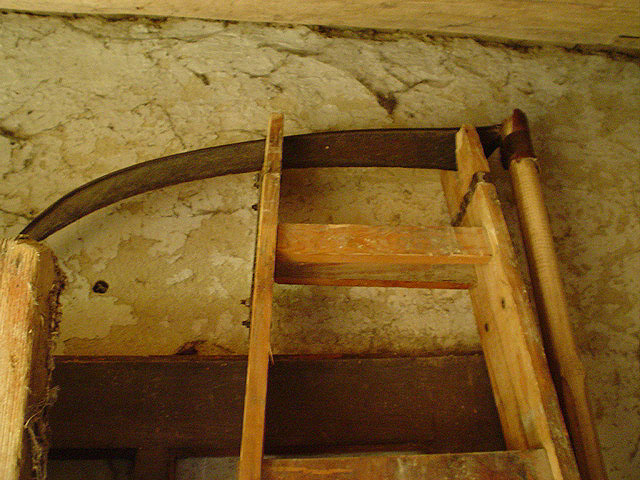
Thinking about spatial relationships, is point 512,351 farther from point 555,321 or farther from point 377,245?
point 377,245

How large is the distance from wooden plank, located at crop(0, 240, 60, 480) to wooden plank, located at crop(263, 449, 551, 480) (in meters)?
0.33

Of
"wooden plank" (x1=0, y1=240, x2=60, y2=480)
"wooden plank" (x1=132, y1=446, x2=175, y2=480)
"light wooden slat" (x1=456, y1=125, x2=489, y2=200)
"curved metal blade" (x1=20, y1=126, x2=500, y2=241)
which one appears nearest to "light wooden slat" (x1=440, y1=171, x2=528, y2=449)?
"light wooden slat" (x1=456, y1=125, x2=489, y2=200)

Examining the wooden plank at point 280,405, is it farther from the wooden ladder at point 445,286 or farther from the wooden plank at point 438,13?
the wooden plank at point 438,13

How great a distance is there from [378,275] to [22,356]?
62cm

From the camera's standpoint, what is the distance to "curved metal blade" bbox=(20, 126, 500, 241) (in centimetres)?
101

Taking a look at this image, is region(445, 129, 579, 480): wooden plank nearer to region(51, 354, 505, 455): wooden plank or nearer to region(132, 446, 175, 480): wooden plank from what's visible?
region(51, 354, 505, 455): wooden plank

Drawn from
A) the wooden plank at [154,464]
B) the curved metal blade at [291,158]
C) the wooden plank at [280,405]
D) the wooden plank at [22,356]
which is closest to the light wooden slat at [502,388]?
the wooden plank at [280,405]

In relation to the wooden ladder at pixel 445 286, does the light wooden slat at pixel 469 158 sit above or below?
above

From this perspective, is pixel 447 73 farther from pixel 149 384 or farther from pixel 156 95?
pixel 149 384

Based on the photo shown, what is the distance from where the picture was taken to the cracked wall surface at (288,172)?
106 cm

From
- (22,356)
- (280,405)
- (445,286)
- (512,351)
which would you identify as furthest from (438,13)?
→ (22,356)

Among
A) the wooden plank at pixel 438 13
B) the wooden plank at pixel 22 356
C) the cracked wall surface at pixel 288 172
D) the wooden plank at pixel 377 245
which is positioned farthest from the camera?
the wooden plank at pixel 438 13

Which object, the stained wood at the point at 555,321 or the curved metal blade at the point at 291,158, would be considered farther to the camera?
the curved metal blade at the point at 291,158

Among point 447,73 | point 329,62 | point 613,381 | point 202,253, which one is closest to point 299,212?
point 202,253
